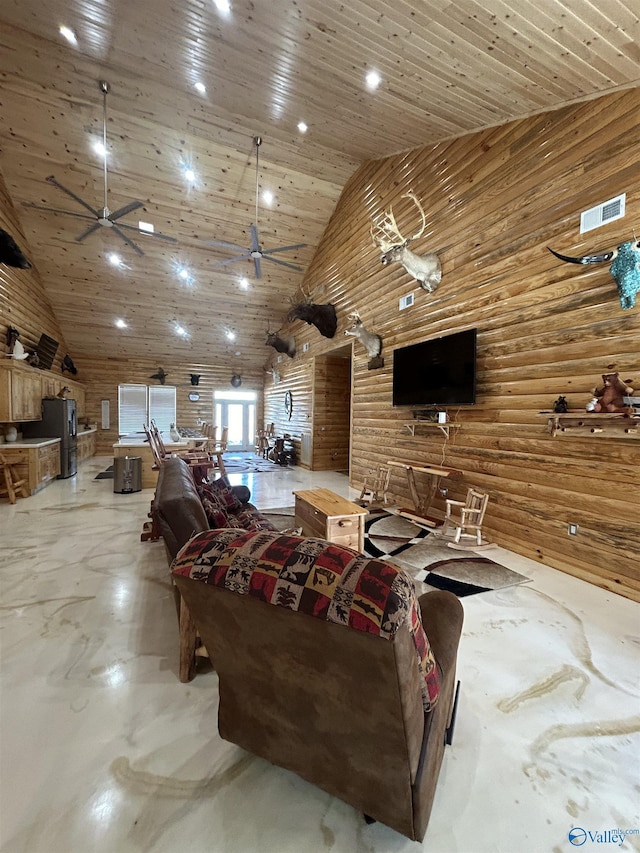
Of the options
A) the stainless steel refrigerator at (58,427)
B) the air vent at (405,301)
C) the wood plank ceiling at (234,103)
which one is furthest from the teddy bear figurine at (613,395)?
the stainless steel refrigerator at (58,427)

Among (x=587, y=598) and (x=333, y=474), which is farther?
(x=333, y=474)

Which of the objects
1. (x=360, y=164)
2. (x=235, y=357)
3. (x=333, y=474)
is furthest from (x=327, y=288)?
(x=235, y=357)

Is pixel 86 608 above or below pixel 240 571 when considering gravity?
below

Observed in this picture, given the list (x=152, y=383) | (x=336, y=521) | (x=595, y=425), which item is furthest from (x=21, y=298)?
(x=595, y=425)

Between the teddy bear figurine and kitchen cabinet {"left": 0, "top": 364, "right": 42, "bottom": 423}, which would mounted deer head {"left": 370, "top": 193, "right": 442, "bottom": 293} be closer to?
the teddy bear figurine

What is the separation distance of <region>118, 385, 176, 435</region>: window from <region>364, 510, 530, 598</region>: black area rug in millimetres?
9503

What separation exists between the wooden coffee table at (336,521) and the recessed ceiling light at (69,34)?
551 cm

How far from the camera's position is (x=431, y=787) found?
3.74 feet

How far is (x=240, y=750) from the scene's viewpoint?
1506 mm

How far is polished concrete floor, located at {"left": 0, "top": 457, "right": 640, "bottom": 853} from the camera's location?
3.92 ft

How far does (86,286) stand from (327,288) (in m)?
5.68

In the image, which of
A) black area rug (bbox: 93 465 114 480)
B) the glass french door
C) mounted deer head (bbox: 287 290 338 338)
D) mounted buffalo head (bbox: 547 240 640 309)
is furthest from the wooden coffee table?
the glass french door

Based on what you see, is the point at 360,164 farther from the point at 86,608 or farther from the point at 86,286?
the point at 86,608

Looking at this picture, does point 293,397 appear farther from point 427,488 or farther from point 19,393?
point 19,393
